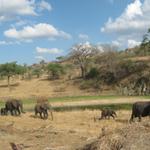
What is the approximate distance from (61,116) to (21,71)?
78.9 meters

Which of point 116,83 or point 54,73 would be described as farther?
point 54,73

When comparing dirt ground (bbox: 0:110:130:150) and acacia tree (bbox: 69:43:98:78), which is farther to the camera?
acacia tree (bbox: 69:43:98:78)

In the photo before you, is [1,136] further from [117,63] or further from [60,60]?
[60,60]

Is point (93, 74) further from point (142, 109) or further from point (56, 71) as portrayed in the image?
point (142, 109)

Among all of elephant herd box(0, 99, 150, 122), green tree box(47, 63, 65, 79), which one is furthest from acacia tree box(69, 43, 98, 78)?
elephant herd box(0, 99, 150, 122)

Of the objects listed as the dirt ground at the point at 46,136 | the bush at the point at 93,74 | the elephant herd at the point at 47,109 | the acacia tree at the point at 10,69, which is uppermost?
the acacia tree at the point at 10,69

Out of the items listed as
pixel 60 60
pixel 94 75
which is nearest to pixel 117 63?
pixel 94 75

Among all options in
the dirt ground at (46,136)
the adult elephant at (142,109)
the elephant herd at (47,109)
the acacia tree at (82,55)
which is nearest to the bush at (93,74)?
the acacia tree at (82,55)

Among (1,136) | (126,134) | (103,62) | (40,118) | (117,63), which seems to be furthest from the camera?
(103,62)

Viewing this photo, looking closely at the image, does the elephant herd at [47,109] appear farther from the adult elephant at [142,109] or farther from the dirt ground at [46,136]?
the dirt ground at [46,136]

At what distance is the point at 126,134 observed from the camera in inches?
542

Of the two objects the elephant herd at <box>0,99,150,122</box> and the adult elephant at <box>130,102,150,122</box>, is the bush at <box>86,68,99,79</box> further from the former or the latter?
the adult elephant at <box>130,102,150,122</box>

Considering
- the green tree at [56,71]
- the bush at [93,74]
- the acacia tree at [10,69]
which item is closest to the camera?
the bush at [93,74]

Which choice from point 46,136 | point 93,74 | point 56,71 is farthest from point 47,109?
point 56,71
